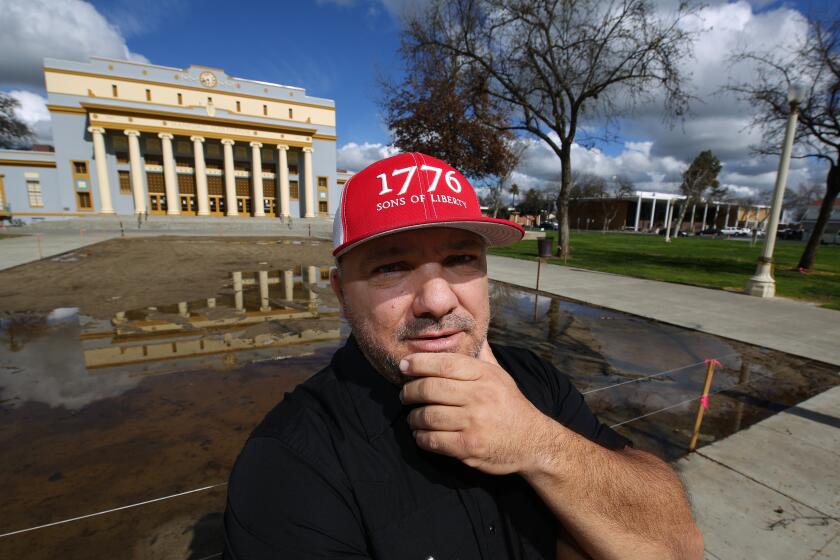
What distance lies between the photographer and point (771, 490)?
Result: 289cm

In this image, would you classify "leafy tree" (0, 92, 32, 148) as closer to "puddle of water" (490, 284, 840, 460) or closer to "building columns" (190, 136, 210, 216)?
"building columns" (190, 136, 210, 216)

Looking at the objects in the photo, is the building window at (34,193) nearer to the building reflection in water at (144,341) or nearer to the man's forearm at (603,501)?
the building reflection in water at (144,341)

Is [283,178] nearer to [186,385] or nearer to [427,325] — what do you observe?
[186,385]

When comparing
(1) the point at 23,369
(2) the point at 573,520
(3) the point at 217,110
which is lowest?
(1) the point at 23,369

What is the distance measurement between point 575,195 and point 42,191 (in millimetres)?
80016

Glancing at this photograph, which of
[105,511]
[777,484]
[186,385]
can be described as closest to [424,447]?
[105,511]

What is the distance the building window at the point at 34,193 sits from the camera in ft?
143

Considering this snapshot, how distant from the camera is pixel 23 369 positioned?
5.24 metres

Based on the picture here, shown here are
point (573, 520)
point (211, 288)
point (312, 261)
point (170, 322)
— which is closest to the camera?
point (573, 520)

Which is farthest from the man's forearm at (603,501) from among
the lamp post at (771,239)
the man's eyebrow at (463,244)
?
the lamp post at (771,239)

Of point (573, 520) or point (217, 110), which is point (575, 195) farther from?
point (573, 520)

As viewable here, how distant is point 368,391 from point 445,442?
0.39m

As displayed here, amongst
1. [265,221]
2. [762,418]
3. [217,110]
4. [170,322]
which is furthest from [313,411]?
[217,110]

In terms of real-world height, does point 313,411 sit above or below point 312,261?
above
